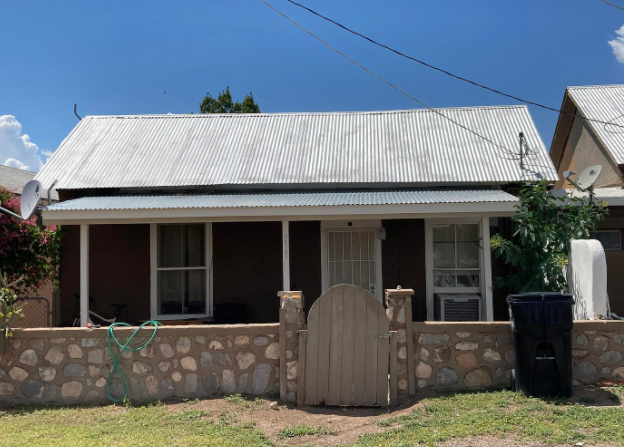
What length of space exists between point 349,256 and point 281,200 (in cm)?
181

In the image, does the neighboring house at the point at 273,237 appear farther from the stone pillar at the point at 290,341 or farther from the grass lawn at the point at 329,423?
the grass lawn at the point at 329,423

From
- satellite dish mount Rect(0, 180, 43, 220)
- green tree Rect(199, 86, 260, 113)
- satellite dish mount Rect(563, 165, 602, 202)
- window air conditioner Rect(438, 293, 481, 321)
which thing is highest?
green tree Rect(199, 86, 260, 113)

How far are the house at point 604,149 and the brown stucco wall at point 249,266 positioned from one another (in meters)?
5.46

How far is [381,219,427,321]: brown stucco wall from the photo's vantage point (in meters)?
9.55

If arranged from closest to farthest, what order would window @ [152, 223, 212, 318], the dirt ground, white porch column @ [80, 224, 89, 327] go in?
the dirt ground
white porch column @ [80, 224, 89, 327]
window @ [152, 223, 212, 318]

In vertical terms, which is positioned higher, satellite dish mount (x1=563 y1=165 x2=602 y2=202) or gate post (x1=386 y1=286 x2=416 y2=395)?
satellite dish mount (x1=563 y1=165 x2=602 y2=202)

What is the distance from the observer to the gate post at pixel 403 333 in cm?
617

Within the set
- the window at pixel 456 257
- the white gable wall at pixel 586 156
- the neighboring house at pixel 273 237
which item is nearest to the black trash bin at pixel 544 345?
the neighboring house at pixel 273 237

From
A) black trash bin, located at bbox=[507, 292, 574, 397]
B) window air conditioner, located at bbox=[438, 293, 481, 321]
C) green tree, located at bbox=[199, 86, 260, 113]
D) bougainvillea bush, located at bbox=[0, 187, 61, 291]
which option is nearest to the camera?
black trash bin, located at bbox=[507, 292, 574, 397]

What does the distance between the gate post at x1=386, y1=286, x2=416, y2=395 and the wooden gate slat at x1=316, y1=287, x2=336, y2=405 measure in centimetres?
69

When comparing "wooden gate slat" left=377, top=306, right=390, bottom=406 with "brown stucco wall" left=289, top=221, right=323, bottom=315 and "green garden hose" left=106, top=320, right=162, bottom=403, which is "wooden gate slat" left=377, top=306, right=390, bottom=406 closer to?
"green garden hose" left=106, top=320, right=162, bottom=403

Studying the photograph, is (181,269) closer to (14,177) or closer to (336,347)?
(336,347)

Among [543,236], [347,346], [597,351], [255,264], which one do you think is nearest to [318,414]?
[347,346]

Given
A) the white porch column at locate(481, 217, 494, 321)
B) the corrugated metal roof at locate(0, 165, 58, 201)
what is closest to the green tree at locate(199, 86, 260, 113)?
the corrugated metal roof at locate(0, 165, 58, 201)
